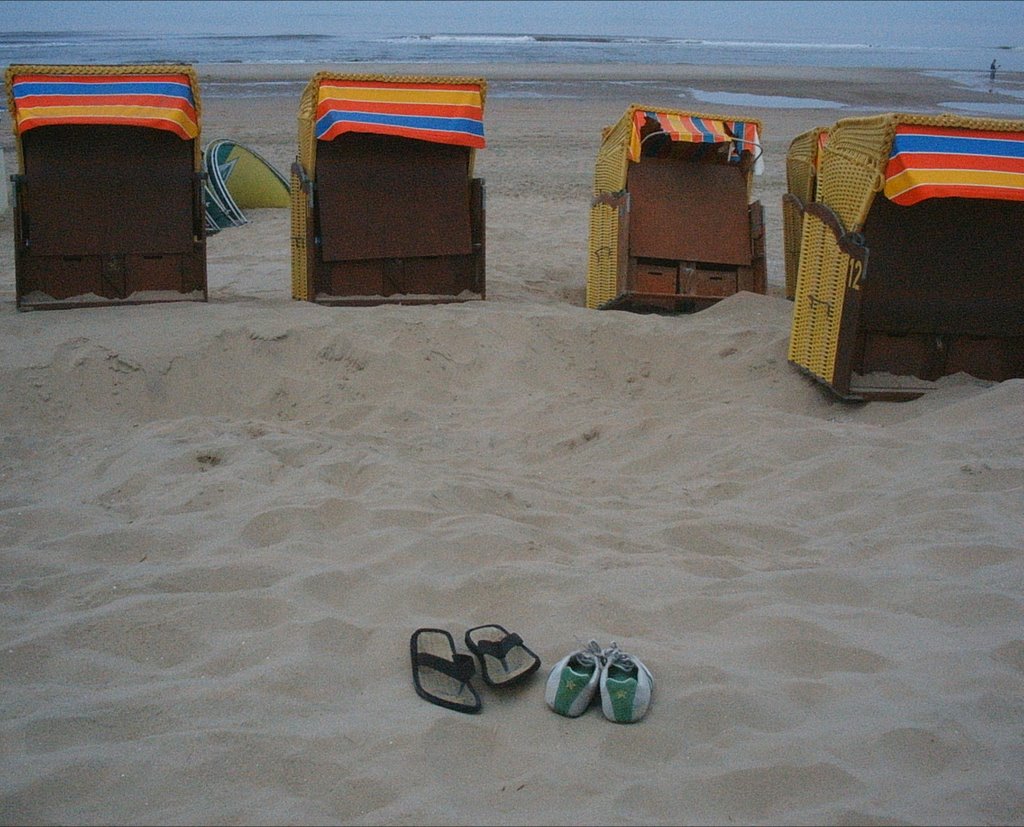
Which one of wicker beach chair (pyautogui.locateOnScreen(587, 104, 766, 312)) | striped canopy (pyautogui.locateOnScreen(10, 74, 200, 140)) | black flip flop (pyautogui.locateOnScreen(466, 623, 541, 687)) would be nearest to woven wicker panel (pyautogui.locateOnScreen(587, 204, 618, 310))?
wicker beach chair (pyautogui.locateOnScreen(587, 104, 766, 312))

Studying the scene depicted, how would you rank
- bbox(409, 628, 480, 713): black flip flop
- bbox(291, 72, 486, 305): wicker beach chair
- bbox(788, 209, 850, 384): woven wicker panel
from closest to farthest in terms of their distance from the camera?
1. bbox(409, 628, 480, 713): black flip flop
2. bbox(788, 209, 850, 384): woven wicker panel
3. bbox(291, 72, 486, 305): wicker beach chair

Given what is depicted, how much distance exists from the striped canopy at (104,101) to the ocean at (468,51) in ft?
109

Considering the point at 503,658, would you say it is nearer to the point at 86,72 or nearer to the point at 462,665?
the point at 462,665

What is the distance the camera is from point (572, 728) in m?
2.69

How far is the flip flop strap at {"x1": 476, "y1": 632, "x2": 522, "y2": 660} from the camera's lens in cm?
297

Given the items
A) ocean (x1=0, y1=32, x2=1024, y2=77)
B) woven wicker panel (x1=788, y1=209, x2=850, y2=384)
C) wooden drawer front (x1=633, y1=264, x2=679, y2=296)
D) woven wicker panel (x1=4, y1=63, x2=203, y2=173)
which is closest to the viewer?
woven wicker panel (x1=788, y1=209, x2=850, y2=384)

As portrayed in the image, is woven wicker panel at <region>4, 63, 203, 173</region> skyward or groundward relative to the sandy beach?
skyward

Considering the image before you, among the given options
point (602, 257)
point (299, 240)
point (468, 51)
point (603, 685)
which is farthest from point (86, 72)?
point (468, 51)

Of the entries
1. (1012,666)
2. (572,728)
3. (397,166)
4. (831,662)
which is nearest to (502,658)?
(572,728)

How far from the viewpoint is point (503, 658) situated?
2961mm

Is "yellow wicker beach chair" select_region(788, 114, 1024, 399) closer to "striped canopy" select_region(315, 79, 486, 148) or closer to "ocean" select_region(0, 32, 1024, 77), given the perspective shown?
"striped canopy" select_region(315, 79, 486, 148)

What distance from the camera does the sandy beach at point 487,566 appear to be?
7.99 feet

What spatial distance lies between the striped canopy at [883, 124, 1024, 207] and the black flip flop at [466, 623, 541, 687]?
10.5ft

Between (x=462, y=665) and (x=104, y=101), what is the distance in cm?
487
